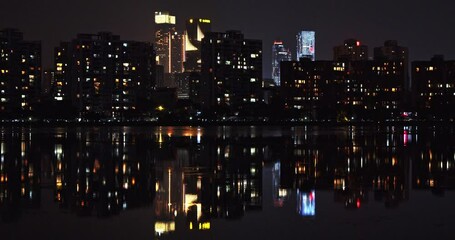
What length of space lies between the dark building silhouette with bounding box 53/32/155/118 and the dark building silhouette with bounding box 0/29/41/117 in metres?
6.98

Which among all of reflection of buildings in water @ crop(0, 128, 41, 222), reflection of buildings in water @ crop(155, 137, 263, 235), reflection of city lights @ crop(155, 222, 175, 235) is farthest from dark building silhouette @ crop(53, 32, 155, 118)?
reflection of city lights @ crop(155, 222, 175, 235)

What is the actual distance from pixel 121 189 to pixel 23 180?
16.4 ft

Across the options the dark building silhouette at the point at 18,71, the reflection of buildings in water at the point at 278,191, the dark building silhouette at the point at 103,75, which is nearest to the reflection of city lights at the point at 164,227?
the reflection of buildings in water at the point at 278,191

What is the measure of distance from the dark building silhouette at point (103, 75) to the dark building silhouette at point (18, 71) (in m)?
6.98

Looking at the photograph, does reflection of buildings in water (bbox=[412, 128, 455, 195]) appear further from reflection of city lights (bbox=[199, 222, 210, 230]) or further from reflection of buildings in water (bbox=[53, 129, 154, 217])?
reflection of buildings in water (bbox=[53, 129, 154, 217])

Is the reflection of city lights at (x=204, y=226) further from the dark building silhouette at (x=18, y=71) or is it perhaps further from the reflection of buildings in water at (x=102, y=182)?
the dark building silhouette at (x=18, y=71)

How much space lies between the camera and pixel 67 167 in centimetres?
3312

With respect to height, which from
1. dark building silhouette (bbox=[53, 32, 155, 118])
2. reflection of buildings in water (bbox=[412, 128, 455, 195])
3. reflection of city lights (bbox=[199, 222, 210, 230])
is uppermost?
dark building silhouette (bbox=[53, 32, 155, 118])

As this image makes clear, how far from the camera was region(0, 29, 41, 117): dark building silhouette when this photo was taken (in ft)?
587

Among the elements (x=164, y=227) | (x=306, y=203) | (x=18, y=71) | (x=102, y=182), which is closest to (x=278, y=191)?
(x=306, y=203)

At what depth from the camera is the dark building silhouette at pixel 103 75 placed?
185500mm

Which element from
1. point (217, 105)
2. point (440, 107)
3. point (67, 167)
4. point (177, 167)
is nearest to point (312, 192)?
point (177, 167)

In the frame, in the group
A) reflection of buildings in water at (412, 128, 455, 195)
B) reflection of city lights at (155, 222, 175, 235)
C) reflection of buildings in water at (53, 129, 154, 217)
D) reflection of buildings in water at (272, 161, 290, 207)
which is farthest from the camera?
reflection of buildings in water at (412, 128, 455, 195)

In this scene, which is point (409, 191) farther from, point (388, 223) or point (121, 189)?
point (121, 189)
